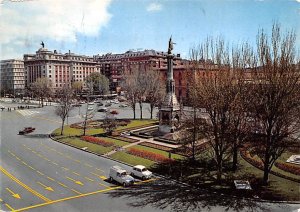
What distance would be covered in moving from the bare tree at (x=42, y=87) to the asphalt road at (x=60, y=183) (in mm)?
46470

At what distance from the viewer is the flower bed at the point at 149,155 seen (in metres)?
30.0

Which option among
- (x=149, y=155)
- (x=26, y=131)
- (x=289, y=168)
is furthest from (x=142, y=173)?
(x=26, y=131)

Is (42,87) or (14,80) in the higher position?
(14,80)

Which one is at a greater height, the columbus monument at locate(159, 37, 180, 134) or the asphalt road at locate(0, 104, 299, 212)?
the columbus monument at locate(159, 37, 180, 134)

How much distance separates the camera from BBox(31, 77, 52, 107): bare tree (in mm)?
83500

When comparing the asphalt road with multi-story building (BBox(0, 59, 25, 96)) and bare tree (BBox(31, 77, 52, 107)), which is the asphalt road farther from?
multi-story building (BBox(0, 59, 25, 96))

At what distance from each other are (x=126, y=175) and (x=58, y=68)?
241 feet

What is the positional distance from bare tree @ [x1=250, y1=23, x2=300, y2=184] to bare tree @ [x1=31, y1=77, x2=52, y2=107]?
68.4 metres

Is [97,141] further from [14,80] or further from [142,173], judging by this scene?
[14,80]

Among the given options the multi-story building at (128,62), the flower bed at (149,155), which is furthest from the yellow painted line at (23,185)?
the multi-story building at (128,62)

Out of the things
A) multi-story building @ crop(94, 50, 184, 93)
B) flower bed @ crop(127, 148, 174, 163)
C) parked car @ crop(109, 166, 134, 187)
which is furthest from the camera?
multi-story building @ crop(94, 50, 184, 93)

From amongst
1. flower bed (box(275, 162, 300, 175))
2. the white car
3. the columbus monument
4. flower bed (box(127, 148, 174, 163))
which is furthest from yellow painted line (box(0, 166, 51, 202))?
the columbus monument

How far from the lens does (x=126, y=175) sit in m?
24.8

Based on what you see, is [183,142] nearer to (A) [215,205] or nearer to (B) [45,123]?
(A) [215,205]
